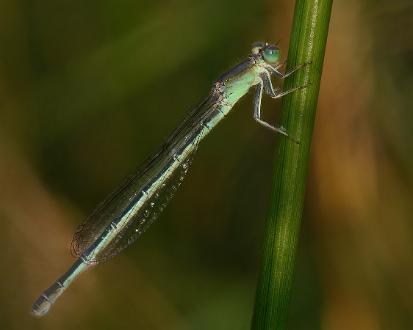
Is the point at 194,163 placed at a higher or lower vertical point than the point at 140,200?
higher

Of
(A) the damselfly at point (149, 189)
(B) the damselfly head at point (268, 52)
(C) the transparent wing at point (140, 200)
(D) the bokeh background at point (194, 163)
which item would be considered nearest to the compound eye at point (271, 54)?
(B) the damselfly head at point (268, 52)

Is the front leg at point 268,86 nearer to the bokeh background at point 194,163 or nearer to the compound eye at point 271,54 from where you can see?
the compound eye at point 271,54

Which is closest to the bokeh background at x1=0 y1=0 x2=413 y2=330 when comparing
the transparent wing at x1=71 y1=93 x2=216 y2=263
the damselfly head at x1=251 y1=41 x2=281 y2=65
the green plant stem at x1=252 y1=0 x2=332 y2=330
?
the transparent wing at x1=71 y1=93 x2=216 y2=263

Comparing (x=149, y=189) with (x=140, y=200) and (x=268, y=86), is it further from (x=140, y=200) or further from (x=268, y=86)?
(x=268, y=86)

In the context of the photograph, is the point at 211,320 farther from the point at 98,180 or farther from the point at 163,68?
the point at 163,68

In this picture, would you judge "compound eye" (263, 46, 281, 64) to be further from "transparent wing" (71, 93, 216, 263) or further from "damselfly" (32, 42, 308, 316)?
"transparent wing" (71, 93, 216, 263)

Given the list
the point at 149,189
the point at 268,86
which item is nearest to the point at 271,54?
the point at 268,86

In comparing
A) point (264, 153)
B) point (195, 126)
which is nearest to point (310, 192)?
point (264, 153)
